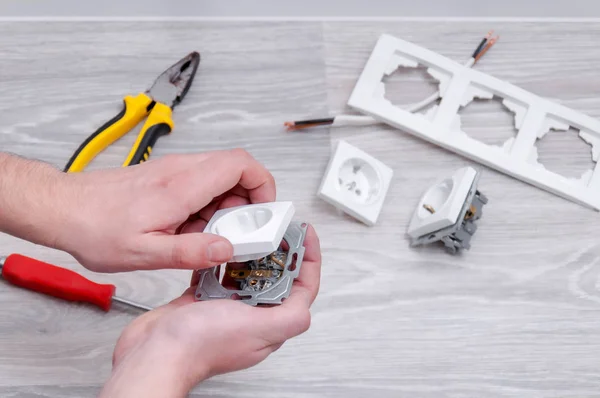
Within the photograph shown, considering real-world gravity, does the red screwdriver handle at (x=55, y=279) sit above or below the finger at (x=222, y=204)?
below

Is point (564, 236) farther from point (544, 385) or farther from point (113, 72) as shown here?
point (113, 72)

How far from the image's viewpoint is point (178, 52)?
0.96 m

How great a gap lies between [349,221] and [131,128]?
35cm

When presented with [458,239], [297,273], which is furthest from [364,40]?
[297,273]

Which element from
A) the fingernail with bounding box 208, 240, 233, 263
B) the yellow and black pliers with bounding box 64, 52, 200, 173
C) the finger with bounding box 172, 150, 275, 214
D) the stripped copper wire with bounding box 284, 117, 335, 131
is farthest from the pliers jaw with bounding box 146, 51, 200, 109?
the fingernail with bounding box 208, 240, 233, 263

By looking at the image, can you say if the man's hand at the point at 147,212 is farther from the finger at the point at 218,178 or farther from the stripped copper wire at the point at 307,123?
the stripped copper wire at the point at 307,123

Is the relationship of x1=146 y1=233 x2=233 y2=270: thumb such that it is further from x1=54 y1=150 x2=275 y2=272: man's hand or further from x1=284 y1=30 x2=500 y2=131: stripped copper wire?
x1=284 y1=30 x2=500 y2=131: stripped copper wire

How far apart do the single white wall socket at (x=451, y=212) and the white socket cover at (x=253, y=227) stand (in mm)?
268

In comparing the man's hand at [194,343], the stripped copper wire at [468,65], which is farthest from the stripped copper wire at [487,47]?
the man's hand at [194,343]

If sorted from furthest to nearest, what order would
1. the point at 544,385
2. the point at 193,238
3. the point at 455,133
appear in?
the point at 455,133 < the point at 544,385 < the point at 193,238

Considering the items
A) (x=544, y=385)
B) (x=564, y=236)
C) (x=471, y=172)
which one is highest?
(x=471, y=172)

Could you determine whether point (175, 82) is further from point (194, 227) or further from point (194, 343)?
point (194, 343)

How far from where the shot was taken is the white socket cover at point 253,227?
0.58 m

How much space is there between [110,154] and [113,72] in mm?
144
